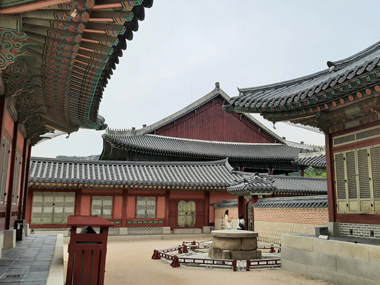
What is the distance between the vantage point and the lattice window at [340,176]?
9.17 m

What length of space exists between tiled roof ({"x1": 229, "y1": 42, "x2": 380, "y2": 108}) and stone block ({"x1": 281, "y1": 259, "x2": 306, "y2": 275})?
4.24 m

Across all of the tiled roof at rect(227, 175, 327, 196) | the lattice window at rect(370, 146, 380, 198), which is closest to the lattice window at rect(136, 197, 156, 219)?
the tiled roof at rect(227, 175, 327, 196)

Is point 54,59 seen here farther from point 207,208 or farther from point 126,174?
point 207,208

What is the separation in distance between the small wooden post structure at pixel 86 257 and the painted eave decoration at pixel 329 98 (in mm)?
5430

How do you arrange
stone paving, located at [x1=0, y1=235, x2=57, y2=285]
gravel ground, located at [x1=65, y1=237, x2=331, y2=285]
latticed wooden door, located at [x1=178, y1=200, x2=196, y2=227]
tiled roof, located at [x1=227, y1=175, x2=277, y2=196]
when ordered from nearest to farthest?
1. stone paving, located at [x1=0, y1=235, x2=57, y2=285]
2. gravel ground, located at [x1=65, y1=237, x2=331, y2=285]
3. tiled roof, located at [x1=227, y1=175, x2=277, y2=196]
4. latticed wooden door, located at [x1=178, y1=200, x2=196, y2=227]

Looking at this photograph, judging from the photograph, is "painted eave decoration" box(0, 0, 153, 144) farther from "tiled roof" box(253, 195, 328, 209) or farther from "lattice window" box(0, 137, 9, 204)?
"tiled roof" box(253, 195, 328, 209)

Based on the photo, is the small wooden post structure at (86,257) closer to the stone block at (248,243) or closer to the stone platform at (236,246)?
the stone platform at (236,246)

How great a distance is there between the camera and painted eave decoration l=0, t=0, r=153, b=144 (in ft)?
14.0

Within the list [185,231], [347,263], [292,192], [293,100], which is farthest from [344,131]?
[185,231]

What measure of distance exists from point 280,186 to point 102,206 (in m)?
11.3

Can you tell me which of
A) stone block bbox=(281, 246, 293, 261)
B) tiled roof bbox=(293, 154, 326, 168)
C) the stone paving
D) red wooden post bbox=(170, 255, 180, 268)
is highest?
tiled roof bbox=(293, 154, 326, 168)

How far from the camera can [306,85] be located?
10.2 metres

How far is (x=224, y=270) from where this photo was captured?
34.3 ft

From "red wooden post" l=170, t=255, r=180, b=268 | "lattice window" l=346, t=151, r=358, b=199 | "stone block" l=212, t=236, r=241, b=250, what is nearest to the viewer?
"lattice window" l=346, t=151, r=358, b=199
